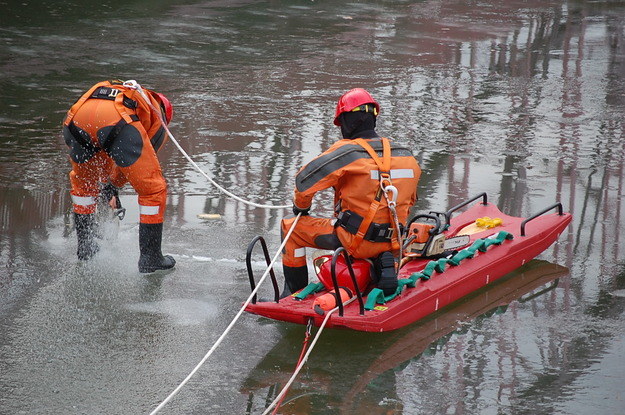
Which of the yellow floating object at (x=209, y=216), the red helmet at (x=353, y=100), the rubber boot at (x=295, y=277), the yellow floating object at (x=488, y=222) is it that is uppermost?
the red helmet at (x=353, y=100)

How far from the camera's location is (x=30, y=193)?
9.48m

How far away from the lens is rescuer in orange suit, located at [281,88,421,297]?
622 centimetres

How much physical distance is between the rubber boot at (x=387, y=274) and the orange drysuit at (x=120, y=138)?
2.10 m

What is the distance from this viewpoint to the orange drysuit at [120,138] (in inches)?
288

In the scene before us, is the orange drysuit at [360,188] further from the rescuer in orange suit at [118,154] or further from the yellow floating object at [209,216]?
the yellow floating object at [209,216]

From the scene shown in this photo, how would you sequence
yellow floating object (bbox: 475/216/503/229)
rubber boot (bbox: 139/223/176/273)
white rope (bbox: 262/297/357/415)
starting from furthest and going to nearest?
1. yellow floating object (bbox: 475/216/503/229)
2. rubber boot (bbox: 139/223/176/273)
3. white rope (bbox: 262/297/357/415)

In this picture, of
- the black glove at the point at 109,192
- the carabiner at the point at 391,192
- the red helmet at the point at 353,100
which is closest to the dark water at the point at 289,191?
the black glove at the point at 109,192

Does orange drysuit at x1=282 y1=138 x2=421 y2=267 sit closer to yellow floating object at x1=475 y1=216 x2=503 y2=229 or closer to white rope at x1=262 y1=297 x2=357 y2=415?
white rope at x1=262 y1=297 x2=357 y2=415

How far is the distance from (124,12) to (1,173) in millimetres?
9972

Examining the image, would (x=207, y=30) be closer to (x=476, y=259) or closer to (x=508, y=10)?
(x=508, y=10)

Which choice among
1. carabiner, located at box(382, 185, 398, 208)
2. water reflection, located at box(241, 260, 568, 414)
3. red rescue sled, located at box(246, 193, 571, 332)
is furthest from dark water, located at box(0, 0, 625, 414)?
carabiner, located at box(382, 185, 398, 208)

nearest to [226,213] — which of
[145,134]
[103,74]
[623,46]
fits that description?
[145,134]

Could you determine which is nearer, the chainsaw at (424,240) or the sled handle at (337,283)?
the sled handle at (337,283)

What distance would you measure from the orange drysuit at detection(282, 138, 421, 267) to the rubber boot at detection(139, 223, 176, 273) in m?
1.57
